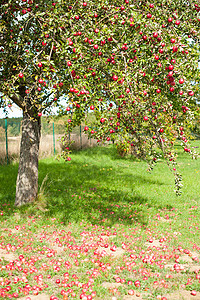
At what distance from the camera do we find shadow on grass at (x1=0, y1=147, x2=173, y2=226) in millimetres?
6555

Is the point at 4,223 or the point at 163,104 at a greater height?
the point at 163,104

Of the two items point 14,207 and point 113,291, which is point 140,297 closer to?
point 113,291

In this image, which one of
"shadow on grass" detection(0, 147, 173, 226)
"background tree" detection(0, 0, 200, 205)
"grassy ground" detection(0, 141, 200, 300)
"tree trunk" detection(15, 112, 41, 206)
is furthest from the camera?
"tree trunk" detection(15, 112, 41, 206)

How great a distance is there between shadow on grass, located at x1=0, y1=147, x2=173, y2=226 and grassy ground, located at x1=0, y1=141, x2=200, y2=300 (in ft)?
0.09

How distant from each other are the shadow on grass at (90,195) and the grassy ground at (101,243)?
0.09 ft

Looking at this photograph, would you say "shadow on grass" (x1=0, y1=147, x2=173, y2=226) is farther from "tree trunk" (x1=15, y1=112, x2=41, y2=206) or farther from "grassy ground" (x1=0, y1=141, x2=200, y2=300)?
"tree trunk" (x1=15, y1=112, x2=41, y2=206)

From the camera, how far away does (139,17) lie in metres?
4.23

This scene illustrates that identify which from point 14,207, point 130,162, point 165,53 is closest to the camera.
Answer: point 165,53

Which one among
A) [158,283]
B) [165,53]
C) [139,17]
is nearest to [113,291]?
[158,283]

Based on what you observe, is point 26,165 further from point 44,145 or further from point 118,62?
point 44,145

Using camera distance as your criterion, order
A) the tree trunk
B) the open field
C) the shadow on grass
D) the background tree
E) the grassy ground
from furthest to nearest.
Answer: the open field
the tree trunk
the shadow on grass
the background tree
the grassy ground

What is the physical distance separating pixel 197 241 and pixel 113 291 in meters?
2.42

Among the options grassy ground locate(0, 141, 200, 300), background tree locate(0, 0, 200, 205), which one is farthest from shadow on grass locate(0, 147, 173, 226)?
background tree locate(0, 0, 200, 205)

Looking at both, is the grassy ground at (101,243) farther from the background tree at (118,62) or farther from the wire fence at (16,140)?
the wire fence at (16,140)
